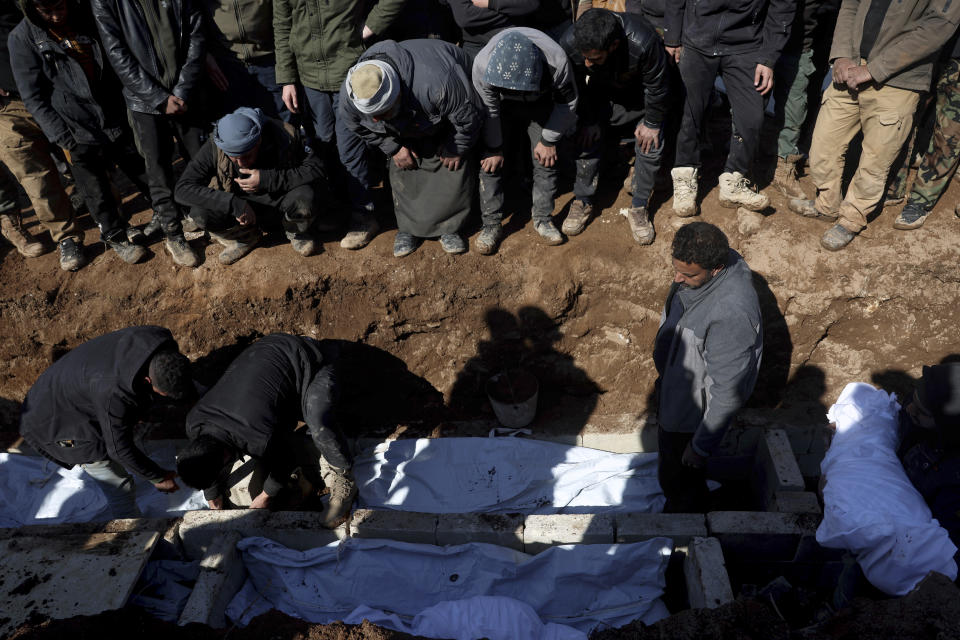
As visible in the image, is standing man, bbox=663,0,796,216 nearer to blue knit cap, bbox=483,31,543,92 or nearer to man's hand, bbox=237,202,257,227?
blue knit cap, bbox=483,31,543,92

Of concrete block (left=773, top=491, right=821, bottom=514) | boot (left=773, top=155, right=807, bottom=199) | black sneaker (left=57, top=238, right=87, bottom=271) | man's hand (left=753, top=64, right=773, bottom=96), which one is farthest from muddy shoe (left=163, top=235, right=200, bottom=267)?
boot (left=773, top=155, right=807, bottom=199)

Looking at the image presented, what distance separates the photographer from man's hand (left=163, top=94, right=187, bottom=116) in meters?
5.01

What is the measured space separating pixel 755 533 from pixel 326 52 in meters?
4.56

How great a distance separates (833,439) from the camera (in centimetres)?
367

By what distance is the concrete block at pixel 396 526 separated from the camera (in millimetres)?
3957

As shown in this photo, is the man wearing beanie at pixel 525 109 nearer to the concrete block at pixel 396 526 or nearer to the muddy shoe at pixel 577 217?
the muddy shoe at pixel 577 217

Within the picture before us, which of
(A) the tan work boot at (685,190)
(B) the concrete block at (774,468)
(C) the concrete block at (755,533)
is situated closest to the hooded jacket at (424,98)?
(A) the tan work boot at (685,190)

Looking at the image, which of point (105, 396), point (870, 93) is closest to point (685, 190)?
point (870, 93)

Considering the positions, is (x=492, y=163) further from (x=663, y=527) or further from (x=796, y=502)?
(x=796, y=502)

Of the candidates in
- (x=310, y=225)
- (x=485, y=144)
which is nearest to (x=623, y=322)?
(x=485, y=144)

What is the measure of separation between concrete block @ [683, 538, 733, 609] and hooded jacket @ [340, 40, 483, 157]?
3.24 meters

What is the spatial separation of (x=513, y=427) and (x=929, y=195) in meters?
3.82

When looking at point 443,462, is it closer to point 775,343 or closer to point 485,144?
point 485,144

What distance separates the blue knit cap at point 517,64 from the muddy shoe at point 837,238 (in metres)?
2.71
